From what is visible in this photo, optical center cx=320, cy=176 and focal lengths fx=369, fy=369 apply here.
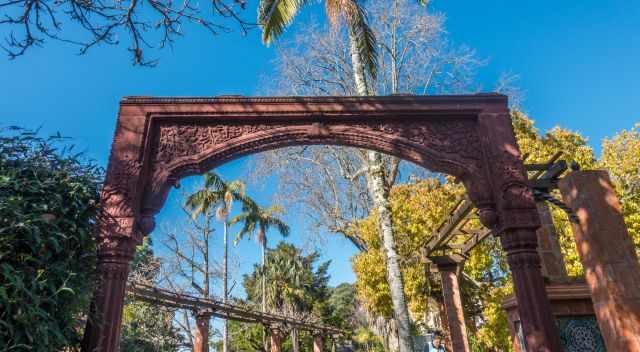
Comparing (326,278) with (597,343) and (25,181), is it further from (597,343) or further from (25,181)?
(25,181)

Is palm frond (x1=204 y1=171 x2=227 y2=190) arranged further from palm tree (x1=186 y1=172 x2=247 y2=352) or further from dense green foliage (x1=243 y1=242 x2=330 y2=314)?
dense green foliage (x1=243 y1=242 x2=330 y2=314)

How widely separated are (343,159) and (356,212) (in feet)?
10.0

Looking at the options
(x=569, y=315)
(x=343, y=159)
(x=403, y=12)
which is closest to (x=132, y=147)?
(x=569, y=315)

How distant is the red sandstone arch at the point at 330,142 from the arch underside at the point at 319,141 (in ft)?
0.04

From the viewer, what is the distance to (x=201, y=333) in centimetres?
906

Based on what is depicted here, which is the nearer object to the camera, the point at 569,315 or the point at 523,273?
the point at 523,273

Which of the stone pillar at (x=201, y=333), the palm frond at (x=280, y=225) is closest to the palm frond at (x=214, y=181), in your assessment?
the palm frond at (x=280, y=225)

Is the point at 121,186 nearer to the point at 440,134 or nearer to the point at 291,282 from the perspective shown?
the point at 440,134

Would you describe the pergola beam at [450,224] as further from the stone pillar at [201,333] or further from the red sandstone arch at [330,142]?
the stone pillar at [201,333]

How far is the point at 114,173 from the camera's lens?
3.59m

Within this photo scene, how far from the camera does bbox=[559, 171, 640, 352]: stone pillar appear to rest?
3092 millimetres

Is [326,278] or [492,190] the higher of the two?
[326,278]

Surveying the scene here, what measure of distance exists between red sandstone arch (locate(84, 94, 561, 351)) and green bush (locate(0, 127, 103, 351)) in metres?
0.38

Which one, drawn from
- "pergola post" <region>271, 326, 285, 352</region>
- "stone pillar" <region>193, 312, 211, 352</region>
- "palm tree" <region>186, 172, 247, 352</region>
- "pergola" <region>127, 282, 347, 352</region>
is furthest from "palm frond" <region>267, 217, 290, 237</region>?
"stone pillar" <region>193, 312, 211, 352</region>
